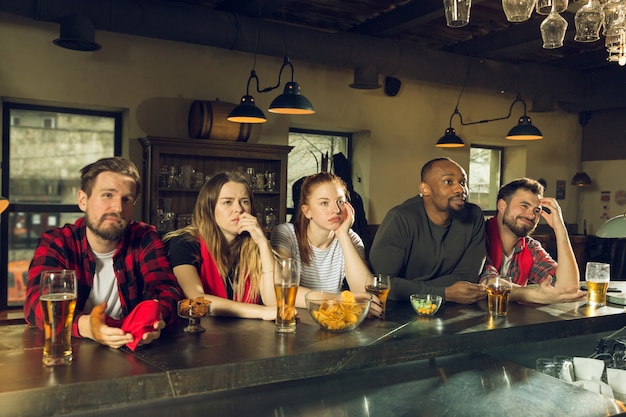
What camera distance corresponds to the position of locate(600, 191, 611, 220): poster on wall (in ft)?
27.2

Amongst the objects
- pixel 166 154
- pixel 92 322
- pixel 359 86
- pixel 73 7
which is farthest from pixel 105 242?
pixel 359 86

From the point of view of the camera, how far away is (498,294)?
84.0 inches

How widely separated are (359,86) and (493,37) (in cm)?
160

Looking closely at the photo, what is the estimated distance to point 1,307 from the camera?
500 centimetres

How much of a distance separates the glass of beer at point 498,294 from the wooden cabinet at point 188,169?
3582mm

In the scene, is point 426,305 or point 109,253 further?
point 109,253

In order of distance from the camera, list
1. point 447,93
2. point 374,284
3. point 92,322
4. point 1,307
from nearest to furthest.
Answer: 1. point 92,322
2. point 374,284
3. point 1,307
4. point 447,93

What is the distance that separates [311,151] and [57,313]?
5.48 meters

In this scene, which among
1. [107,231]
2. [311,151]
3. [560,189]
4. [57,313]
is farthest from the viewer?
[560,189]

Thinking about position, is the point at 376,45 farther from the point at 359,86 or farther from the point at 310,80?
the point at 310,80

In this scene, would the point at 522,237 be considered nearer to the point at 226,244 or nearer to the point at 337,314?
the point at 226,244

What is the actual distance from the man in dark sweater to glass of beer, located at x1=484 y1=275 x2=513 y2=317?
661mm

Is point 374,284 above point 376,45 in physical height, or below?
below

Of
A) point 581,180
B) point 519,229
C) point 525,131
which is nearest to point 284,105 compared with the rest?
point 519,229
